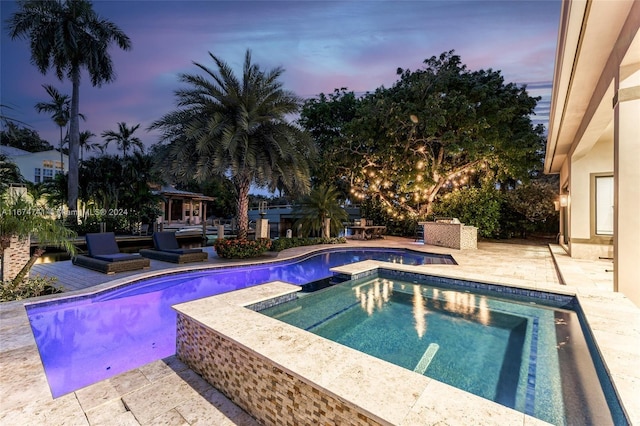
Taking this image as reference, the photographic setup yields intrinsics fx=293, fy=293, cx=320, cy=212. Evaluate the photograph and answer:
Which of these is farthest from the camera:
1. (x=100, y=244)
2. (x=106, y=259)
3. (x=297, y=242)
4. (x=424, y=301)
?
(x=297, y=242)

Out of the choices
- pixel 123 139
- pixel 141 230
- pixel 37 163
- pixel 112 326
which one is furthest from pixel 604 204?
pixel 37 163

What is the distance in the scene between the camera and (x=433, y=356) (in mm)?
3414

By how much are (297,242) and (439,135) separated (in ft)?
29.5

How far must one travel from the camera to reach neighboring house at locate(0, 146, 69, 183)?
2468 centimetres

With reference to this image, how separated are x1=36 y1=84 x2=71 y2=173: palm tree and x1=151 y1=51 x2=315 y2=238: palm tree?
21.6 meters

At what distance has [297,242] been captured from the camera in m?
12.8

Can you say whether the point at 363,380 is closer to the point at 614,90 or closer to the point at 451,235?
the point at 614,90

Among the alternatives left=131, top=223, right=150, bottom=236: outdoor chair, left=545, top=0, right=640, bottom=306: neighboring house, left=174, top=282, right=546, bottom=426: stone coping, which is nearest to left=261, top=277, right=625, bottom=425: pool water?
left=174, top=282, right=546, bottom=426: stone coping

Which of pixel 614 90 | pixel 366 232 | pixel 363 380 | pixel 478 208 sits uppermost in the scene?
pixel 614 90

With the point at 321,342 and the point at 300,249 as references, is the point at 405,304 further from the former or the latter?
the point at 300,249

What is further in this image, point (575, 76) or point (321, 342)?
point (575, 76)

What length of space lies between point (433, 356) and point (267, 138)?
8224mm

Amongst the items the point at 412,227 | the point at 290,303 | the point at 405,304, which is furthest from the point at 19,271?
the point at 412,227

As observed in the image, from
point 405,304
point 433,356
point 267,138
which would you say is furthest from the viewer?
point 267,138
